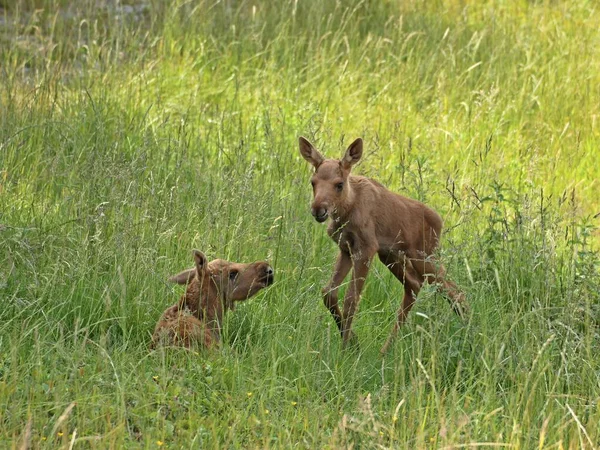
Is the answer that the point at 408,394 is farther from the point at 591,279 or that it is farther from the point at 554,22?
the point at 554,22

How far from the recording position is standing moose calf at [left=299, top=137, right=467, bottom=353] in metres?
6.70

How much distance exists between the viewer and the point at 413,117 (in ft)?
34.9

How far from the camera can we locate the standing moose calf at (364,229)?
6.70m

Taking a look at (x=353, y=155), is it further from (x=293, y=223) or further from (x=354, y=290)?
(x=354, y=290)

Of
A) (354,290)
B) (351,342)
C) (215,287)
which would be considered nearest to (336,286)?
(354,290)

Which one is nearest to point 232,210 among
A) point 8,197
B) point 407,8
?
point 8,197

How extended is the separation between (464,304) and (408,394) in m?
1.23

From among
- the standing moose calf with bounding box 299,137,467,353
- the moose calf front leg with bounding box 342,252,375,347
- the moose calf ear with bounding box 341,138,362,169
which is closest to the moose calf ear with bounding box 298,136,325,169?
the standing moose calf with bounding box 299,137,467,353

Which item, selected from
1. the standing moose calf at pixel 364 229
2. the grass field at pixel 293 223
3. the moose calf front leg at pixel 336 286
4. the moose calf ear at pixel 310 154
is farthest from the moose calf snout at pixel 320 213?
the moose calf ear at pixel 310 154

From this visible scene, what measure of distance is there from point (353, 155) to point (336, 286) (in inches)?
32.5

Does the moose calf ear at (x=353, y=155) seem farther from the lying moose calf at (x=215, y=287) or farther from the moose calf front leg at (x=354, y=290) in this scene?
the lying moose calf at (x=215, y=287)

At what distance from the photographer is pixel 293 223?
746 cm

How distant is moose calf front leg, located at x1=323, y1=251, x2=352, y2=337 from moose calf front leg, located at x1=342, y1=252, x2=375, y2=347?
0.08m

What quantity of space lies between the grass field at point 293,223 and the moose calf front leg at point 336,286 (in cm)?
9
